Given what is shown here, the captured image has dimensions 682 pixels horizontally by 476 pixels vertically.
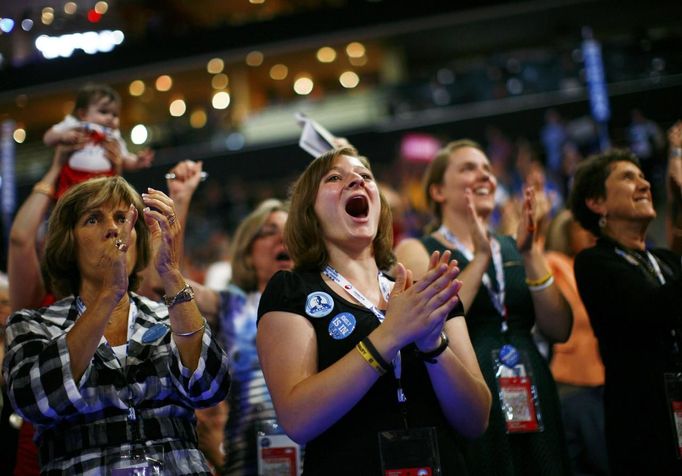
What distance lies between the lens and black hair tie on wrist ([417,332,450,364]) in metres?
1.62

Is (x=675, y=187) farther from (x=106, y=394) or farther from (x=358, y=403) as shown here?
(x=106, y=394)

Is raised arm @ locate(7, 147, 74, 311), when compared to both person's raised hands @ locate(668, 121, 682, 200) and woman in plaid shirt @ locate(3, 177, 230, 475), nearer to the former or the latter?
woman in plaid shirt @ locate(3, 177, 230, 475)

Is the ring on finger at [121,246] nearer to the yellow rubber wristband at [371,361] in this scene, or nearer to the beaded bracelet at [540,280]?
the yellow rubber wristband at [371,361]

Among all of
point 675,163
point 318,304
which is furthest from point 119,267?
point 675,163

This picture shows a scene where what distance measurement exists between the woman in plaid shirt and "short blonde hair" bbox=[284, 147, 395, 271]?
33 centimetres

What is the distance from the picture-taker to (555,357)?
129 inches

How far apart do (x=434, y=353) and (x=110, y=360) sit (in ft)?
2.64

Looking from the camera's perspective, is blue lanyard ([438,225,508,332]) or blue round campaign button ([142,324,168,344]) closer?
blue round campaign button ([142,324,168,344])

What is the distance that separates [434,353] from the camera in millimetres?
1622

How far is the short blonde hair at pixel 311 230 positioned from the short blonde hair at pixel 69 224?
455 millimetres

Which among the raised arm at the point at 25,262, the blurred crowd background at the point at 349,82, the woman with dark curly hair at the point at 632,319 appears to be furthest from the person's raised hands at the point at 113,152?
the blurred crowd background at the point at 349,82

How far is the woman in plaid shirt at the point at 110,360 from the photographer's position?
5.34 ft

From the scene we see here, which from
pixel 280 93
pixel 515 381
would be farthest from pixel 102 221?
pixel 280 93

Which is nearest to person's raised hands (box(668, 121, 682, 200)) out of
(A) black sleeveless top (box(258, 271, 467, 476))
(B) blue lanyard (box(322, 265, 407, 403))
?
(B) blue lanyard (box(322, 265, 407, 403))
